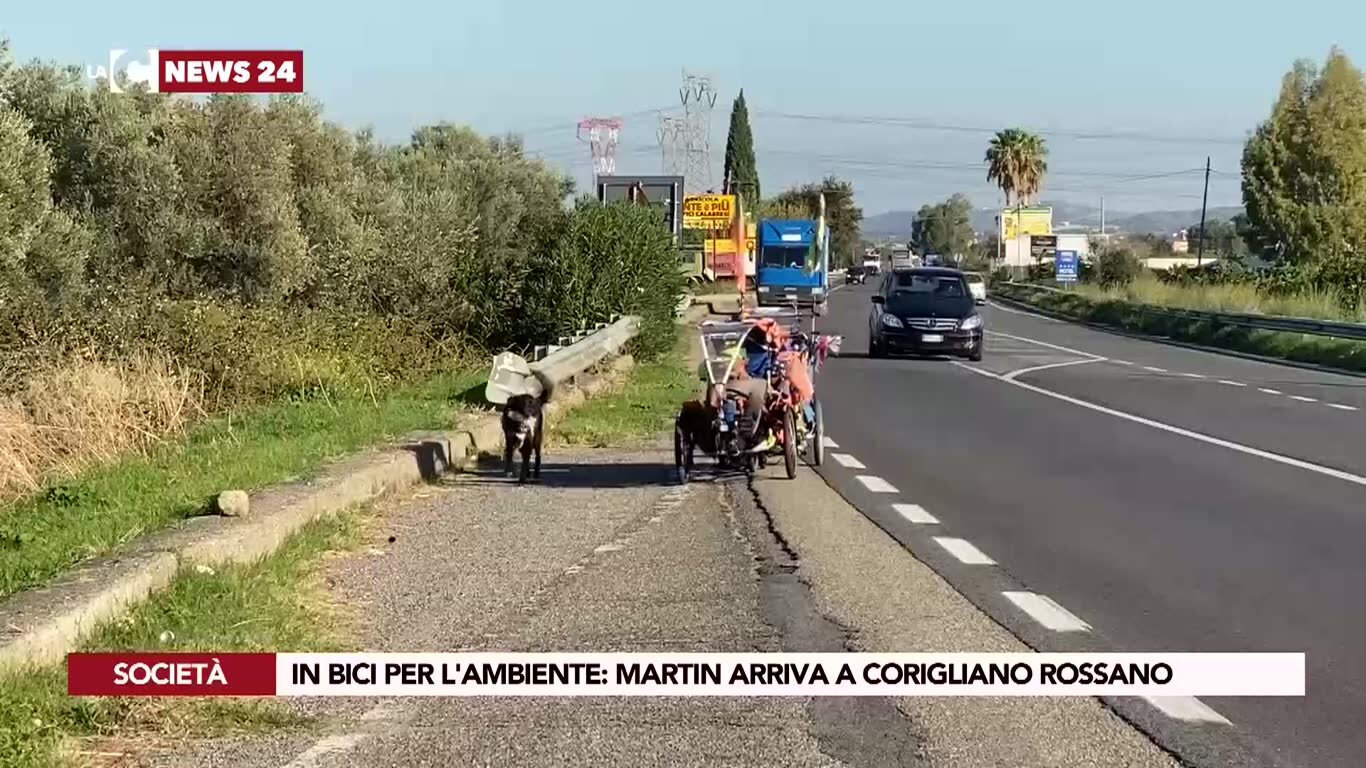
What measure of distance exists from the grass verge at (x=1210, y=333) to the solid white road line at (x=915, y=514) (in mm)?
22233

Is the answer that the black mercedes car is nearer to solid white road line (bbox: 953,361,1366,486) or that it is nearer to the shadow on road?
solid white road line (bbox: 953,361,1366,486)

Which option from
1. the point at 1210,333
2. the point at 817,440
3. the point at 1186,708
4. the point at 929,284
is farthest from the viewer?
the point at 1210,333

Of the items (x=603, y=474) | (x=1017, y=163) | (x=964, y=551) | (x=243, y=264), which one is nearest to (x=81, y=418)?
(x=603, y=474)

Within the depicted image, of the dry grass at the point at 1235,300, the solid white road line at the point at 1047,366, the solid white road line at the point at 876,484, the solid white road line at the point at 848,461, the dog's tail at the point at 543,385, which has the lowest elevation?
the solid white road line at the point at 1047,366

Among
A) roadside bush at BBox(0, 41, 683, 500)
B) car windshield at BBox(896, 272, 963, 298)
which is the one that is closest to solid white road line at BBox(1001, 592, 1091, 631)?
roadside bush at BBox(0, 41, 683, 500)

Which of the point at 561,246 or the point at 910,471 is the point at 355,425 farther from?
the point at 561,246

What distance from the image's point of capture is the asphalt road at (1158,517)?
629cm

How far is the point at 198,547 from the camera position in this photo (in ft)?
25.9

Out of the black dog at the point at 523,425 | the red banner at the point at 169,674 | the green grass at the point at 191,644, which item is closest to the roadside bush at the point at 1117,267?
the black dog at the point at 523,425

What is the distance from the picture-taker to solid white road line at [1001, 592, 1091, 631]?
7352 millimetres

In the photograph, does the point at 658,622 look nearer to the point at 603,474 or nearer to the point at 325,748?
the point at 325,748

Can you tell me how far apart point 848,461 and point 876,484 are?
1.64m

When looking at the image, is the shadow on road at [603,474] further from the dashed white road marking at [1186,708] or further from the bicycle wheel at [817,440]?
the dashed white road marking at [1186,708]

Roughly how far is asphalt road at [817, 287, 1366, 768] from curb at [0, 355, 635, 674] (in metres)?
3.31
